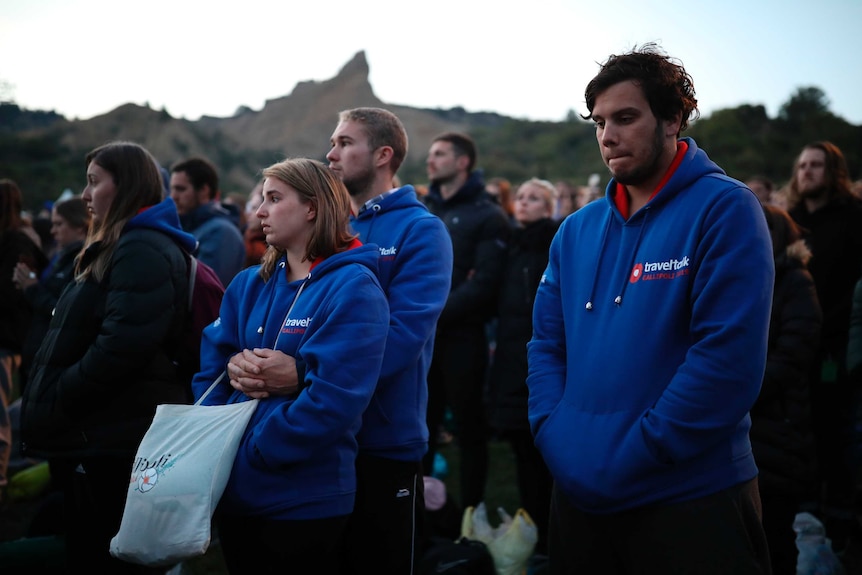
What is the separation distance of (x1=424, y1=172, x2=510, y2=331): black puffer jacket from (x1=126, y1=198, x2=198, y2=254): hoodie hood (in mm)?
2264

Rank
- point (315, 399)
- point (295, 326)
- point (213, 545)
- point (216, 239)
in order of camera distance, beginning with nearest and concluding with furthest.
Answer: point (315, 399) → point (295, 326) → point (213, 545) → point (216, 239)

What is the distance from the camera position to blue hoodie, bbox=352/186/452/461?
3.07 meters

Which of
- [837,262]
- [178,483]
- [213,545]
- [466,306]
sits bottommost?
[213,545]

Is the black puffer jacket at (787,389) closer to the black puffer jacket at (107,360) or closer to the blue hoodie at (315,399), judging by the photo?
the blue hoodie at (315,399)

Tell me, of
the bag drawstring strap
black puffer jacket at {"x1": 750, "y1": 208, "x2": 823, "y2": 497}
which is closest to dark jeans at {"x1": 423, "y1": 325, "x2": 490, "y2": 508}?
black puffer jacket at {"x1": 750, "y1": 208, "x2": 823, "y2": 497}

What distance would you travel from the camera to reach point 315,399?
2.58 metres

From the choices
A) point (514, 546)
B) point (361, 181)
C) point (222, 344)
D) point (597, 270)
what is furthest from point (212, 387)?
point (514, 546)

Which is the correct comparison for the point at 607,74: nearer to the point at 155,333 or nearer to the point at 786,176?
the point at 155,333

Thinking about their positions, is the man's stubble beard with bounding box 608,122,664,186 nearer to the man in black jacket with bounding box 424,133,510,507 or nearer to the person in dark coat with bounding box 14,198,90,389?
the person in dark coat with bounding box 14,198,90,389

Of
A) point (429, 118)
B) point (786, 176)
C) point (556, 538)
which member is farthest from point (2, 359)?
point (429, 118)

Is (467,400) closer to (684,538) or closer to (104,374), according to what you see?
(104,374)

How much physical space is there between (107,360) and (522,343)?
2941 mm

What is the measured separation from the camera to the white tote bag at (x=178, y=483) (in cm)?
244

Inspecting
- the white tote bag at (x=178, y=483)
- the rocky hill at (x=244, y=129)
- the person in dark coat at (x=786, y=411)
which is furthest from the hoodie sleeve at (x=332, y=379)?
the rocky hill at (x=244, y=129)
